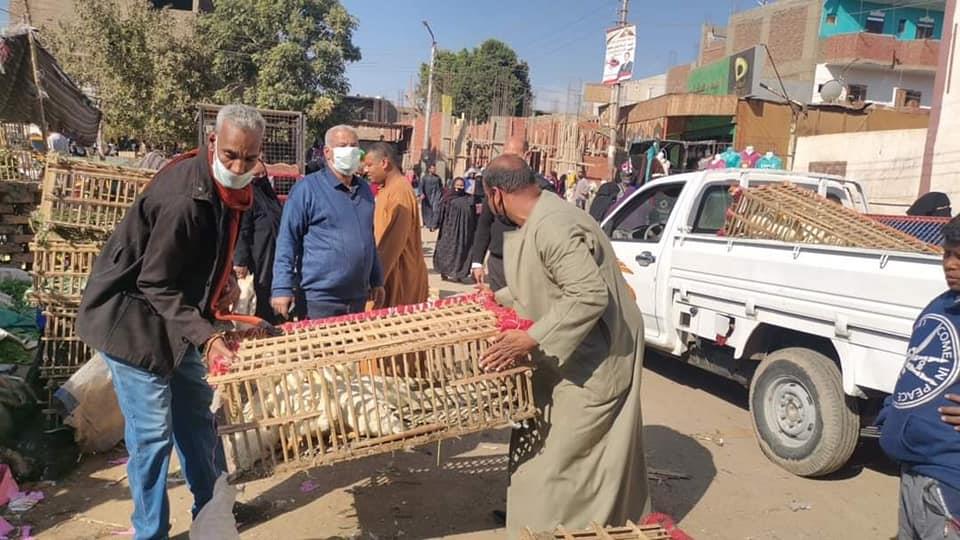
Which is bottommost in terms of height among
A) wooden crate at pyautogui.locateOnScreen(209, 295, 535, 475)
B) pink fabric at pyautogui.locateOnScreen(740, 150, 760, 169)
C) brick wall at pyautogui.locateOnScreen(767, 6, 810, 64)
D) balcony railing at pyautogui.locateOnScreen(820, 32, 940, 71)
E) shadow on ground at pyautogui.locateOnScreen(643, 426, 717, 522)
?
shadow on ground at pyautogui.locateOnScreen(643, 426, 717, 522)

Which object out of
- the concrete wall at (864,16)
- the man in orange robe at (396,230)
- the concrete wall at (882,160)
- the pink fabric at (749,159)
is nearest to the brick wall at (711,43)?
the concrete wall at (864,16)

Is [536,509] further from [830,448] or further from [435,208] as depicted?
[435,208]

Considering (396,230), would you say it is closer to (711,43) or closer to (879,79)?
(879,79)

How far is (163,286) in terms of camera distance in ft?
8.44

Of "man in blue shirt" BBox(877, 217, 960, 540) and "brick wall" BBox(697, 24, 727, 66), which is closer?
"man in blue shirt" BBox(877, 217, 960, 540)

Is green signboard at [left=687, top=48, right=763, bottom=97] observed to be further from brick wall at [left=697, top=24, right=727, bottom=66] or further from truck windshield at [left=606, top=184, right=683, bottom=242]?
truck windshield at [left=606, top=184, right=683, bottom=242]

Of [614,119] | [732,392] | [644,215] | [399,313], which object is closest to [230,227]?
[399,313]

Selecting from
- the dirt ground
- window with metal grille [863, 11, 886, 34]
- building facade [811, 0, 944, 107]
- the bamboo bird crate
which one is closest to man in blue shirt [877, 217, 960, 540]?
the dirt ground

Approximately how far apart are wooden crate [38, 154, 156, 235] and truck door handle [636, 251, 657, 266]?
3828 mm

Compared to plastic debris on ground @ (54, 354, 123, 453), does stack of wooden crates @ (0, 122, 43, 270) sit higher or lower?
higher

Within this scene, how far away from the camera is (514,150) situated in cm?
519

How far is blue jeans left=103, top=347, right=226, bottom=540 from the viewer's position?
2.69m

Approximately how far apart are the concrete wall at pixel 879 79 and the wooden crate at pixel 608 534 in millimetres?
31399

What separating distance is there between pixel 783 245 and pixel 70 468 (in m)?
4.59
